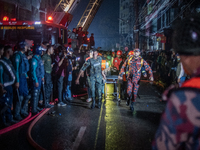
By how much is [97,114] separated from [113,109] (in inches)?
32.8

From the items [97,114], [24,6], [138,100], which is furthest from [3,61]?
[24,6]

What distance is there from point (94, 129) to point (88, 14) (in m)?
19.4

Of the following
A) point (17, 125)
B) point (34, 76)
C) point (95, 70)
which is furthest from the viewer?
point (95, 70)

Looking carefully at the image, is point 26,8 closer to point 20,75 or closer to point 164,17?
point 20,75

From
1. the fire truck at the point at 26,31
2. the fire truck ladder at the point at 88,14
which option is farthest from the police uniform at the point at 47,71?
the fire truck ladder at the point at 88,14

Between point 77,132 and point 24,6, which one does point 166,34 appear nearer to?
point 24,6

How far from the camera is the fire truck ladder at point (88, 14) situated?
21.6m

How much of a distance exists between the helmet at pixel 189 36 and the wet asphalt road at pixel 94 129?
3024 mm

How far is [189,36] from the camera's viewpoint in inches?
45.3

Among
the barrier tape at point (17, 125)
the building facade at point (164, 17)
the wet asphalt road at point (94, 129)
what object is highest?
the building facade at point (164, 17)

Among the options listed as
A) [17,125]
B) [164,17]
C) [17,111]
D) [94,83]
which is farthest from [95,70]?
[164,17]

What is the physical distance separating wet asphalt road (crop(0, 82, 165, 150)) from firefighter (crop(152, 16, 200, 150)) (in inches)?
111

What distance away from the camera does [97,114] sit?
5.97 metres

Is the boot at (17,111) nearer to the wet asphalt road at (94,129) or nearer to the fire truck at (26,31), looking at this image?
the wet asphalt road at (94,129)
